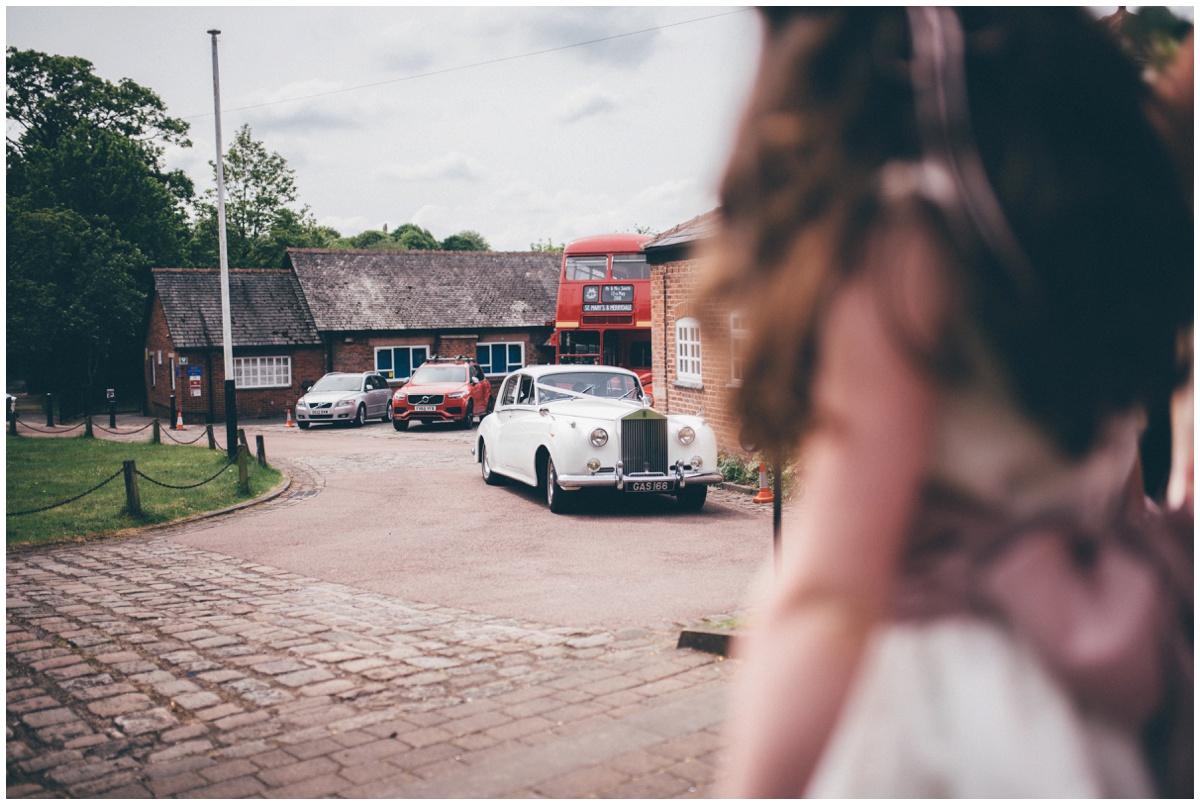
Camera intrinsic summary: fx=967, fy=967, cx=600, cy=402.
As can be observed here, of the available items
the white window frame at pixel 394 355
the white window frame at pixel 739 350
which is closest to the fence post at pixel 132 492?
the white window frame at pixel 739 350

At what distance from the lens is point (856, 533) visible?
3.23 ft

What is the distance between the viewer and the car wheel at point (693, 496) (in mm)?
12359

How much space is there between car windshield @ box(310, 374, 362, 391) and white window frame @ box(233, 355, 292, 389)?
23.7 ft

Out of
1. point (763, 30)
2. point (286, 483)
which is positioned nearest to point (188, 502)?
point (286, 483)

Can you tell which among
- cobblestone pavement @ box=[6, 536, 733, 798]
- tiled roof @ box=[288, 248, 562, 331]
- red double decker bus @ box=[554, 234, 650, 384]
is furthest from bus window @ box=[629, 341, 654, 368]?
cobblestone pavement @ box=[6, 536, 733, 798]

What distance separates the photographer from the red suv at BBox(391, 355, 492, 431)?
90.3 ft

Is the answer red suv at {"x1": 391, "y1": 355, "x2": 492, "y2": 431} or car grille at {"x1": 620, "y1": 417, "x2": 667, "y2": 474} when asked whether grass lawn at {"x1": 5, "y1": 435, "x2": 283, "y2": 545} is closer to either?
car grille at {"x1": 620, "y1": 417, "x2": 667, "y2": 474}

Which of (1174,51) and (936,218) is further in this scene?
(1174,51)

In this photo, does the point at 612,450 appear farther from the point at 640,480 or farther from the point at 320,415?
the point at 320,415

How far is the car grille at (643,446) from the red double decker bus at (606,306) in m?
13.2

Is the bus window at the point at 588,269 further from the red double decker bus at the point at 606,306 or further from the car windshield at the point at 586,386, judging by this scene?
the car windshield at the point at 586,386

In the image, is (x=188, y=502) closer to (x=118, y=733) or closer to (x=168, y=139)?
(x=118, y=733)

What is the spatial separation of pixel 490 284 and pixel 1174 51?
43.7 m

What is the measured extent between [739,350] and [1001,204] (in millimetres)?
300
